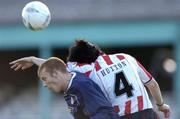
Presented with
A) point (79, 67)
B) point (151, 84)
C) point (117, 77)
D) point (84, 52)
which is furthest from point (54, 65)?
point (151, 84)

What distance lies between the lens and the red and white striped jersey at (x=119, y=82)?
25.5 ft

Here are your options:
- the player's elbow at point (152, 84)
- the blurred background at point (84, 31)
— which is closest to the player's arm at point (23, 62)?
the player's elbow at point (152, 84)

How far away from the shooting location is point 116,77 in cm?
780

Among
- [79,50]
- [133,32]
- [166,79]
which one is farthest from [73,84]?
[166,79]

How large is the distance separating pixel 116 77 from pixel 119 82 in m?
0.06

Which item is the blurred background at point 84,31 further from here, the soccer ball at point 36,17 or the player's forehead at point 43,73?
the player's forehead at point 43,73

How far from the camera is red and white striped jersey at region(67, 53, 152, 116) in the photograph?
7.76m

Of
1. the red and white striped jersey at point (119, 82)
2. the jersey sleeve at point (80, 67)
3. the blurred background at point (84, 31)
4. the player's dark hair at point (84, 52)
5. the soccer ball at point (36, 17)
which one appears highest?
the blurred background at point (84, 31)

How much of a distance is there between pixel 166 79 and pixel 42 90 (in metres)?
4.21

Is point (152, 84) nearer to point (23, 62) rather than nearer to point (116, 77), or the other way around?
point (116, 77)

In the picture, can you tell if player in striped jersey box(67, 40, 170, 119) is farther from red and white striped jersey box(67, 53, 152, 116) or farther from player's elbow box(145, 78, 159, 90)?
player's elbow box(145, 78, 159, 90)

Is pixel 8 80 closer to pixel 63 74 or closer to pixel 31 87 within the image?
pixel 31 87

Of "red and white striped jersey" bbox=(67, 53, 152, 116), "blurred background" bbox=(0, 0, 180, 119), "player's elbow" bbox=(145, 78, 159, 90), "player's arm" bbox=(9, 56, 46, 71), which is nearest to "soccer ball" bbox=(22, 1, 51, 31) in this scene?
"player's arm" bbox=(9, 56, 46, 71)

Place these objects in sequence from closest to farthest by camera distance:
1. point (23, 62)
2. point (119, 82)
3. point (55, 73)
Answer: point (55, 73) → point (119, 82) → point (23, 62)
